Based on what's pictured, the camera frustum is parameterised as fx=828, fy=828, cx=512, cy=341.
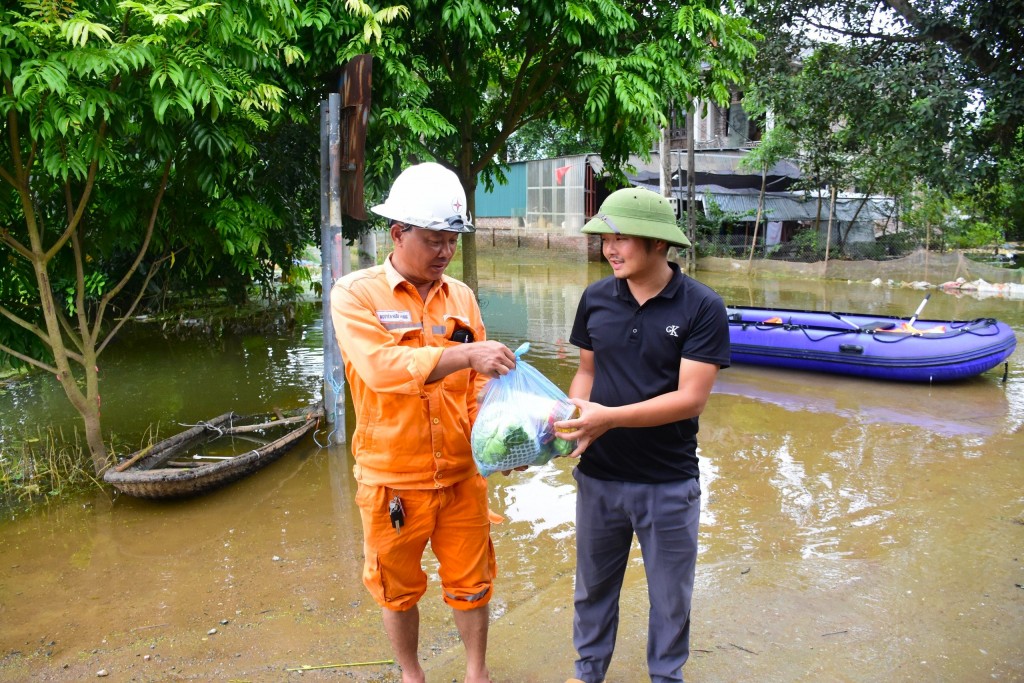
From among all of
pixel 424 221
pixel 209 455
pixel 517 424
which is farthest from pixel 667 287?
pixel 209 455

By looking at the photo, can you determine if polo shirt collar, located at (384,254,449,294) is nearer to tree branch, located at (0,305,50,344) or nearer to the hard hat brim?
the hard hat brim

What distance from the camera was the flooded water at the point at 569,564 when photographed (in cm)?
375

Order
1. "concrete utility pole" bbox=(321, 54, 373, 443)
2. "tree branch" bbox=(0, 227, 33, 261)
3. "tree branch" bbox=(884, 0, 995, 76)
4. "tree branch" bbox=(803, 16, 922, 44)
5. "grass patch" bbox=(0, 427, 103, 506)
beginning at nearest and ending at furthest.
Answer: "tree branch" bbox=(0, 227, 33, 261)
"tree branch" bbox=(884, 0, 995, 76)
"grass patch" bbox=(0, 427, 103, 506)
"concrete utility pole" bbox=(321, 54, 373, 443)
"tree branch" bbox=(803, 16, 922, 44)

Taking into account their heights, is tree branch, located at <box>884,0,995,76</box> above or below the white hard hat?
above

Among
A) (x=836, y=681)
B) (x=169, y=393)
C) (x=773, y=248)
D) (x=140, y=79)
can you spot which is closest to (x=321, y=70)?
(x=140, y=79)

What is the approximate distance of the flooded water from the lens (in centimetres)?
375

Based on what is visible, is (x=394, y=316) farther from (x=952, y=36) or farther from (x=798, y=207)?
(x=798, y=207)

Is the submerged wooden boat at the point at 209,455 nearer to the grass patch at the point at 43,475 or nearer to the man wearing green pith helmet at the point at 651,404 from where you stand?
the grass patch at the point at 43,475

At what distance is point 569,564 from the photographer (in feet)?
16.9

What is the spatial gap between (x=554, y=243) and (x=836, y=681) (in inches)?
955

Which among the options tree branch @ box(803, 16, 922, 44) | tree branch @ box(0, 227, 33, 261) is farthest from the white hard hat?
tree branch @ box(803, 16, 922, 44)

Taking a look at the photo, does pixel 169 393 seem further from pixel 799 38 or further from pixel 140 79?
pixel 799 38

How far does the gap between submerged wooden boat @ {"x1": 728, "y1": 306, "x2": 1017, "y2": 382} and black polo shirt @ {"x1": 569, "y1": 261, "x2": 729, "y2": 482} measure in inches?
312

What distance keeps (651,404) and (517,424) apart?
1.50 feet
